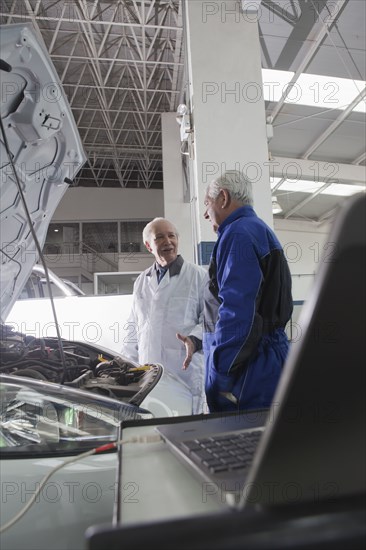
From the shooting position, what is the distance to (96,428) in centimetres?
135

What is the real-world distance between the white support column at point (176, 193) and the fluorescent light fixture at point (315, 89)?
2.55 meters

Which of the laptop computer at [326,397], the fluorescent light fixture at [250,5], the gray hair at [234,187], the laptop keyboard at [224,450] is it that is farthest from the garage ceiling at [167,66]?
the laptop computer at [326,397]

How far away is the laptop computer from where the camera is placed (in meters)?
0.30

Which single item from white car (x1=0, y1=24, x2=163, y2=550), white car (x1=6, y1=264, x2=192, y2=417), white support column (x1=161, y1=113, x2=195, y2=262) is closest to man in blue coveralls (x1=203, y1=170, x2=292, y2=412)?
white car (x1=0, y1=24, x2=163, y2=550)

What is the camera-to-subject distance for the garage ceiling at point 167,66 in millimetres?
4379

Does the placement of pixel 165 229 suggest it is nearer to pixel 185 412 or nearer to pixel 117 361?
pixel 117 361

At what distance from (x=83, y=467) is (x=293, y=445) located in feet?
3.61

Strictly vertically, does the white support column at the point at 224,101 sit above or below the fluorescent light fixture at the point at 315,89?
below

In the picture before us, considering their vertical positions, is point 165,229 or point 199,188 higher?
point 199,188

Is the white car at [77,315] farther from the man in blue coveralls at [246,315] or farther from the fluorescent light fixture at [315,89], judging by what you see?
the fluorescent light fixture at [315,89]

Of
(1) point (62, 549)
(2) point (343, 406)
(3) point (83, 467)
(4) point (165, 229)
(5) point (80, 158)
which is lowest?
(1) point (62, 549)

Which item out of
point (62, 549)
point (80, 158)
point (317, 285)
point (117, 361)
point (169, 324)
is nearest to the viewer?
point (317, 285)

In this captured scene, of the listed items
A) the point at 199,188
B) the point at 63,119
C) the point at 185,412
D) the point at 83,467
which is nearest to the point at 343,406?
the point at 83,467

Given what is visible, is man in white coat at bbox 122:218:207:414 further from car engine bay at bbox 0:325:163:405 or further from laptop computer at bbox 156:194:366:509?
laptop computer at bbox 156:194:366:509
